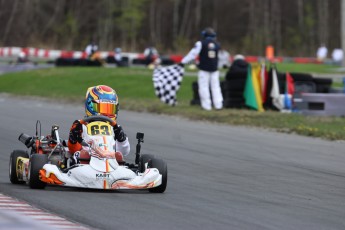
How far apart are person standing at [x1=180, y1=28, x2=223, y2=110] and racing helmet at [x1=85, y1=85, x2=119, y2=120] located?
30.1 feet

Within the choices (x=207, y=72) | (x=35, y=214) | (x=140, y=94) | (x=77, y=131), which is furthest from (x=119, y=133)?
(x=140, y=94)

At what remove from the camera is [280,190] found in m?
8.32

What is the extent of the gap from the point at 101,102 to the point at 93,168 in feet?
2.71

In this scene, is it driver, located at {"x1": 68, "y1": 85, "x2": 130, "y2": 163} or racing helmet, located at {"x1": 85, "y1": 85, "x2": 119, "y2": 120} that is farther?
racing helmet, located at {"x1": 85, "y1": 85, "x2": 119, "y2": 120}

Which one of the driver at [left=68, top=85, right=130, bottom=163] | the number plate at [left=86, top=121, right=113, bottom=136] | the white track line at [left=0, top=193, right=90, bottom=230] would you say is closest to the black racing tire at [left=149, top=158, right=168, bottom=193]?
the driver at [left=68, top=85, right=130, bottom=163]

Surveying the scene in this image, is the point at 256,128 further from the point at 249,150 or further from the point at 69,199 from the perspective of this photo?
the point at 69,199

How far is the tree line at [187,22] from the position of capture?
197 feet

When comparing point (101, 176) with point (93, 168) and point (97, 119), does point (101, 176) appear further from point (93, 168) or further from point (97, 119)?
point (97, 119)

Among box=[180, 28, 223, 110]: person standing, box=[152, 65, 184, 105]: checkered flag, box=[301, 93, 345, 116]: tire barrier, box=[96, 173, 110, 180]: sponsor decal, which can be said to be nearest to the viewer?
box=[96, 173, 110, 180]: sponsor decal

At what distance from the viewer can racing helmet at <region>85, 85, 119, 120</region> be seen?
7.98m

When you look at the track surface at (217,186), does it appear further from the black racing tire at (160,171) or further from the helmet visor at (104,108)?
the helmet visor at (104,108)

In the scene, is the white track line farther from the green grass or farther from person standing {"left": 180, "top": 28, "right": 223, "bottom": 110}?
person standing {"left": 180, "top": 28, "right": 223, "bottom": 110}

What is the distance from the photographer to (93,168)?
733 cm

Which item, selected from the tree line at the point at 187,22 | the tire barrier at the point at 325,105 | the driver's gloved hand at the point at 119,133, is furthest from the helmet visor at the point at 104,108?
the tree line at the point at 187,22
